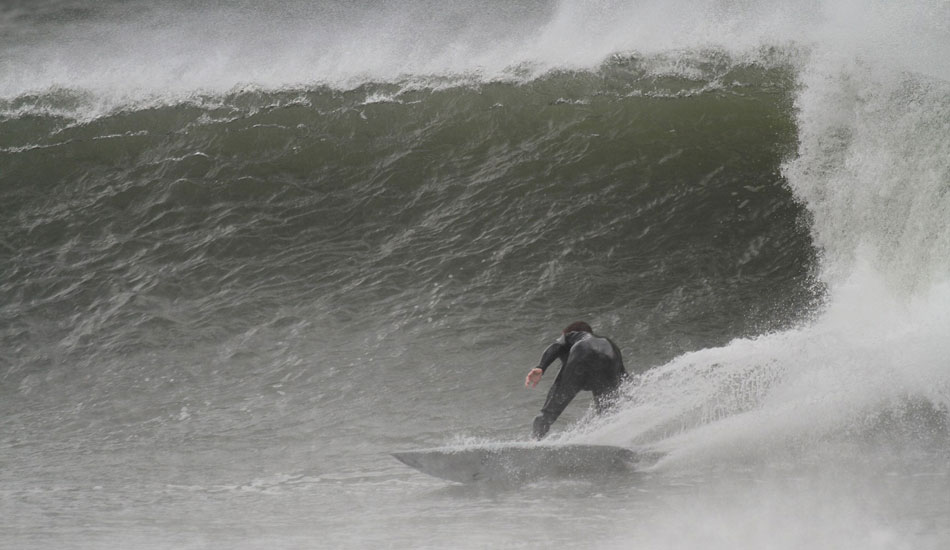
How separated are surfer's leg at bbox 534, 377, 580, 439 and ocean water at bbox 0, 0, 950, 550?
0.68 ft

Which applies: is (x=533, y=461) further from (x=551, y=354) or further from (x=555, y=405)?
(x=551, y=354)

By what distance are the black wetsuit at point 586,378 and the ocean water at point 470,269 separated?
0.75 ft

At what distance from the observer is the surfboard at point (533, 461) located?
5480 mm

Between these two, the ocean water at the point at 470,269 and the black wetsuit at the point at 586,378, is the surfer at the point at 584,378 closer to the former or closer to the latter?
the black wetsuit at the point at 586,378

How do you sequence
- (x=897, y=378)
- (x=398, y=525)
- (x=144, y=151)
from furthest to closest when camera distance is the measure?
1. (x=144, y=151)
2. (x=897, y=378)
3. (x=398, y=525)

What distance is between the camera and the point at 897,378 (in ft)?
18.7

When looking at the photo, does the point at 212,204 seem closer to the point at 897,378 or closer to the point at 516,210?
the point at 516,210

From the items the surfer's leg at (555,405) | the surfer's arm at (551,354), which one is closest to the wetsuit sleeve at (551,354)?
the surfer's arm at (551,354)

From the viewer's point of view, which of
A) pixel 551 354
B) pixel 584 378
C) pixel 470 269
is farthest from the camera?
pixel 470 269

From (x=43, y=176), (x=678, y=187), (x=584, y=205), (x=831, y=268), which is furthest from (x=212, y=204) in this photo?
(x=831, y=268)

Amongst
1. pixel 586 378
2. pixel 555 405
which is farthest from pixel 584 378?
pixel 555 405

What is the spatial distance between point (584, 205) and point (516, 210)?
0.70 metres

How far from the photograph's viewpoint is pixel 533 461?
5.51m

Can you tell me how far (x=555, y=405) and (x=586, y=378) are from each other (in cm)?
26
